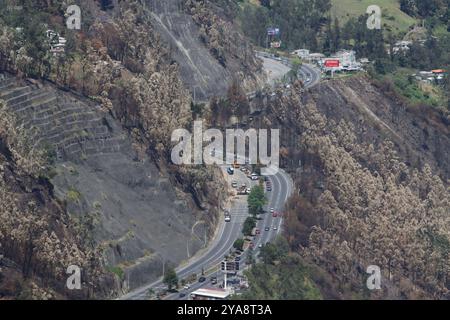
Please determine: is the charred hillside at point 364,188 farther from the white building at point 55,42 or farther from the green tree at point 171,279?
the white building at point 55,42

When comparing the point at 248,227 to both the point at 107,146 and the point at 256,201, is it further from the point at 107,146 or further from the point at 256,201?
the point at 107,146

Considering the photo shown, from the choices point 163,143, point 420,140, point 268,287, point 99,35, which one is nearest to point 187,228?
point 163,143

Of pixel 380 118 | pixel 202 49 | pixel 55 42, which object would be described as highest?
pixel 55 42

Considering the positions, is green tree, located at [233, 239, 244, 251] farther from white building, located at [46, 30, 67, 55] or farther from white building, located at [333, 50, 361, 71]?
white building, located at [333, 50, 361, 71]

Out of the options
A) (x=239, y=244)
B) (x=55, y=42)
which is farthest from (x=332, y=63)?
(x=239, y=244)

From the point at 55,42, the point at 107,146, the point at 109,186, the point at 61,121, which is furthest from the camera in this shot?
the point at 55,42

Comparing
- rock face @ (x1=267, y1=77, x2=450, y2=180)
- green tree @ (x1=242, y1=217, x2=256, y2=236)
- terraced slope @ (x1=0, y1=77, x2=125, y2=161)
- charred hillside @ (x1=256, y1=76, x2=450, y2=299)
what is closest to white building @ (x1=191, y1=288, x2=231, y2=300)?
charred hillside @ (x1=256, y1=76, x2=450, y2=299)

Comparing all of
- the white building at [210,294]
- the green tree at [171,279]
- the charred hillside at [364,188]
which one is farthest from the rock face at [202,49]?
the white building at [210,294]
